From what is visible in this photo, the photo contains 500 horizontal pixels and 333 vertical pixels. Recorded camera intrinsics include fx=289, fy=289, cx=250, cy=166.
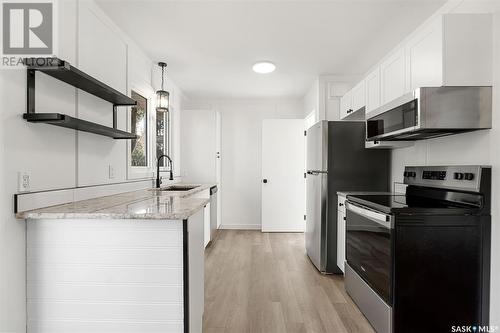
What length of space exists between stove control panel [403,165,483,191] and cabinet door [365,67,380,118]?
27.5 inches

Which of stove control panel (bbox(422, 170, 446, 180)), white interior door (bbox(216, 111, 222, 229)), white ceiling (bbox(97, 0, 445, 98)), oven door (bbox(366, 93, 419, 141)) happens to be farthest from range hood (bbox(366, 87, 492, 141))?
white interior door (bbox(216, 111, 222, 229))

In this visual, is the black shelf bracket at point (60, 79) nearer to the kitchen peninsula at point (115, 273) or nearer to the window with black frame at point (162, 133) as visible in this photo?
the kitchen peninsula at point (115, 273)

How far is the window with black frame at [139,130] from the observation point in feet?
10.3

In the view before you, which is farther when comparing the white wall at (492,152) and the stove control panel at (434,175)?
the stove control panel at (434,175)

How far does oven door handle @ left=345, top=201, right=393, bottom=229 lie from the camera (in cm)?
184

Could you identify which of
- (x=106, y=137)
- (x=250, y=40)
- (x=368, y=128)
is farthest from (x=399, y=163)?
(x=106, y=137)

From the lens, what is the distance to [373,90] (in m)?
2.84

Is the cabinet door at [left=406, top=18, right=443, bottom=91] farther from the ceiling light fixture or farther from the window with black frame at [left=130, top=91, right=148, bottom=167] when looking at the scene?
the window with black frame at [left=130, top=91, right=148, bottom=167]

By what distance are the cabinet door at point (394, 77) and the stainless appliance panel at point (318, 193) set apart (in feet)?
2.37

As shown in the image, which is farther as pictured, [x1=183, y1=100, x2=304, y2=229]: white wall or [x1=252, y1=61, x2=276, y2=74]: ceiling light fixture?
[x1=183, y1=100, x2=304, y2=229]: white wall

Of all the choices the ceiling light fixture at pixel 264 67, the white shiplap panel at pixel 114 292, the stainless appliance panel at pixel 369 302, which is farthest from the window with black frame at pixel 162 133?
the stainless appliance panel at pixel 369 302

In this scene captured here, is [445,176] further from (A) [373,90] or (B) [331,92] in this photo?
(B) [331,92]

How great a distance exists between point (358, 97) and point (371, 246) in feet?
5.90

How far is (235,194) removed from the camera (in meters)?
5.56
